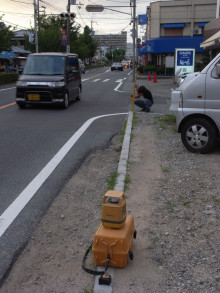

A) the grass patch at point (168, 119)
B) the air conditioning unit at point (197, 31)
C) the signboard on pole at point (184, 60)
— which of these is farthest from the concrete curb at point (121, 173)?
the air conditioning unit at point (197, 31)

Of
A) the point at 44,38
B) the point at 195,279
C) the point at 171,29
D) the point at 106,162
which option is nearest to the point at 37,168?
the point at 106,162

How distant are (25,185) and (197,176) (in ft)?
8.28

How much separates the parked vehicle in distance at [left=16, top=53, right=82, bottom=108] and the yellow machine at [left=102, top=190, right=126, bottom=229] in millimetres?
10051

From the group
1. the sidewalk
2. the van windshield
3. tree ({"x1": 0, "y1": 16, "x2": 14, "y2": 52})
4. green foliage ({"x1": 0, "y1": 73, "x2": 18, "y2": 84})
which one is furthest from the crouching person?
tree ({"x1": 0, "y1": 16, "x2": 14, "y2": 52})

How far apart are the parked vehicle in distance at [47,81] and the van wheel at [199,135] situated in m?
7.30

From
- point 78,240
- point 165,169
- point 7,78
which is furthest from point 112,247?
point 7,78

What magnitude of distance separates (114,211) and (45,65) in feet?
37.5

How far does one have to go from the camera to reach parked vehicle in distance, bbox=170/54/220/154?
6141 millimetres

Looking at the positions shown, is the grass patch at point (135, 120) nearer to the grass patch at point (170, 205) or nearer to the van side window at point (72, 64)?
the van side window at point (72, 64)

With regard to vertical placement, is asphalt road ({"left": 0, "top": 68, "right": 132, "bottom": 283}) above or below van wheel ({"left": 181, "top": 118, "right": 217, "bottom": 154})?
below

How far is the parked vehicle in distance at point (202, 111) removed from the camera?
6.14 m

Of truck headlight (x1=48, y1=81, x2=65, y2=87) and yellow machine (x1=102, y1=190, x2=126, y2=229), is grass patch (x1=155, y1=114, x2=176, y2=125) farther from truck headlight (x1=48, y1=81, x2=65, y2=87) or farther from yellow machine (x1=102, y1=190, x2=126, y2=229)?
yellow machine (x1=102, y1=190, x2=126, y2=229)

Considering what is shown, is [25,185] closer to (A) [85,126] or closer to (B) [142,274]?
(B) [142,274]

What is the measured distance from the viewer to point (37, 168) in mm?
5855
